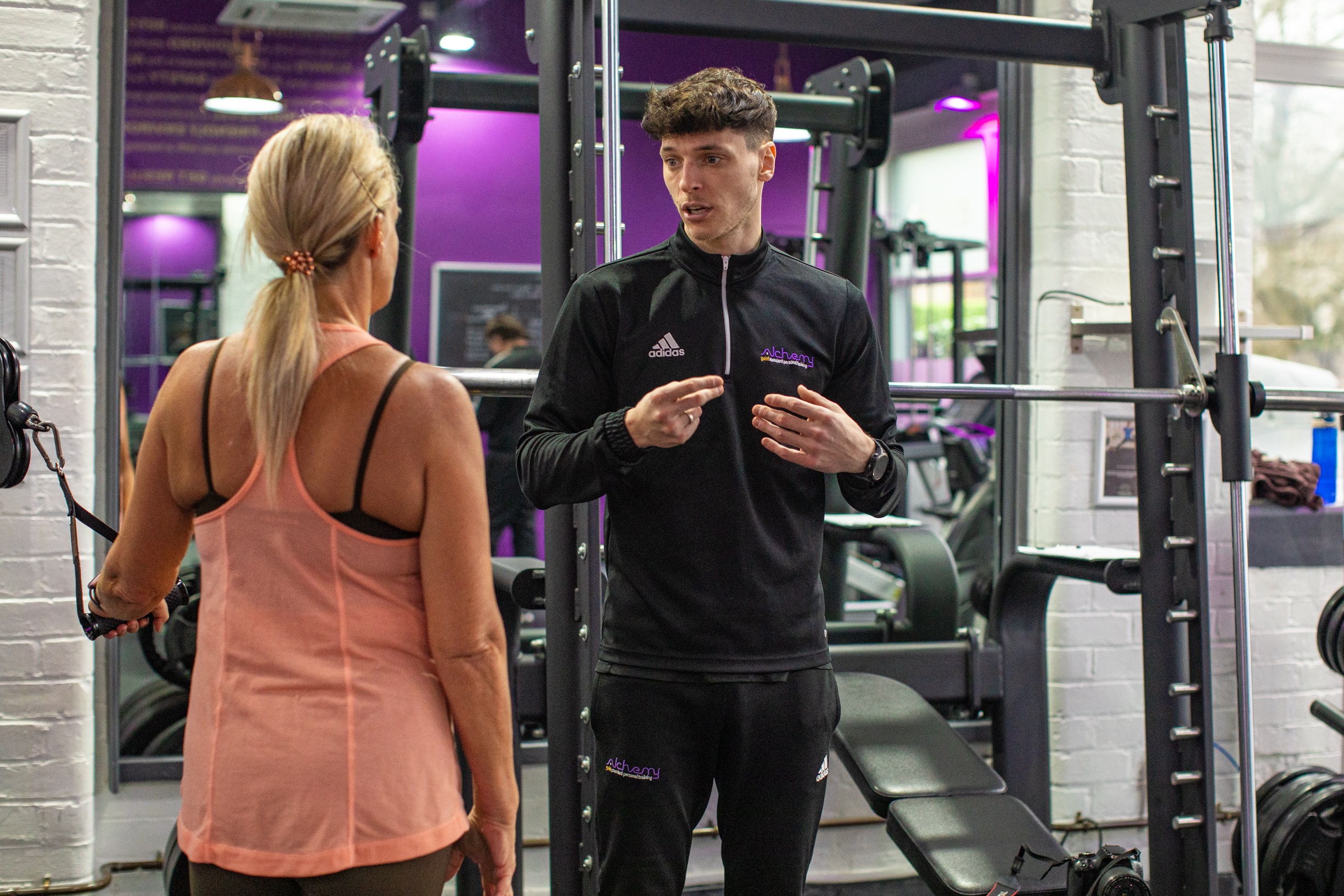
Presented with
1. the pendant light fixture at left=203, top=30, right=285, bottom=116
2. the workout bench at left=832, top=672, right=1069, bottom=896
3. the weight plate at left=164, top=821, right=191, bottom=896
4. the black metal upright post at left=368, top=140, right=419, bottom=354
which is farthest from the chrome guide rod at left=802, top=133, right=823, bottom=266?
the weight plate at left=164, top=821, right=191, bottom=896

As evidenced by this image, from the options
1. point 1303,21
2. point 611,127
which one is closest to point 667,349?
point 611,127

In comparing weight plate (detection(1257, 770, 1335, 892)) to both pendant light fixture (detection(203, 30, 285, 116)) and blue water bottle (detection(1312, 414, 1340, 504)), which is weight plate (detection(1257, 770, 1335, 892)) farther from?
pendant light fixture (detection(203, 30, 285, 116))

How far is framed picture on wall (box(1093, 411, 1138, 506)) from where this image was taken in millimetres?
3373

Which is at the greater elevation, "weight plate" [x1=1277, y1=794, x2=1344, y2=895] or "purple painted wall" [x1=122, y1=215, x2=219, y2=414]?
"purple painted wall" [x1=122, y1=215, x2=219, y2=414]

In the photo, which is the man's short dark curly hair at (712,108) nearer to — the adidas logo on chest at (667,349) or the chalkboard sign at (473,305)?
the adidas logo on chest at (667,349)

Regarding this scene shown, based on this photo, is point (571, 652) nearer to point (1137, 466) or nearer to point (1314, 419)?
point (1137, 466)

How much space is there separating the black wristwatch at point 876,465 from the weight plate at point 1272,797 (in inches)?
65.8

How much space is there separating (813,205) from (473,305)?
144cm

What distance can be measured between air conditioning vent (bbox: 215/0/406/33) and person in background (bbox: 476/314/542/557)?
126 centimetres

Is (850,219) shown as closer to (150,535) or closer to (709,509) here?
(709,509)

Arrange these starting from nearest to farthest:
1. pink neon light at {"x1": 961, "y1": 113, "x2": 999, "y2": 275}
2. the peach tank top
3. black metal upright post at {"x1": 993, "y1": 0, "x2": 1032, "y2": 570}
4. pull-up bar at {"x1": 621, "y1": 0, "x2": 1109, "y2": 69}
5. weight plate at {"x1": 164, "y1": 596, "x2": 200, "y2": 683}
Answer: the peach tank top → pull-up bar at {"x1": 621, "y1": 0, "x2": 1109, "y2": 69} → weight plate at {"x1": 164, "y1": 596, "x2": 200, "y2": 683} → black metal upright post at {"x1": 993, "y1": 0, "x2": 1032, "y2": 570} → pink neon light at {"x1": 961, "y1": 113, "x2": 999, "y2": 275}

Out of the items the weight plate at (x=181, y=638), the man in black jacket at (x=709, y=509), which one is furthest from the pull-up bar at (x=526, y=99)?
the weight plate at (x=181, y=638)

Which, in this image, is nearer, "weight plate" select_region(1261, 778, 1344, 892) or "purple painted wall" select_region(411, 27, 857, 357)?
"weight plate" select_region(1261, 778, 1344, 892)

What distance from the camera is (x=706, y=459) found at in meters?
1.63
